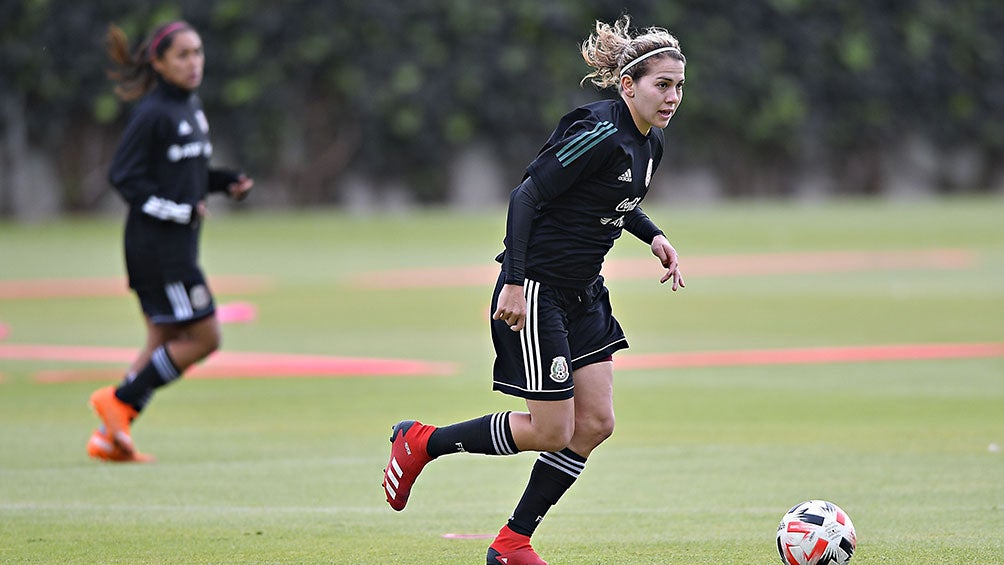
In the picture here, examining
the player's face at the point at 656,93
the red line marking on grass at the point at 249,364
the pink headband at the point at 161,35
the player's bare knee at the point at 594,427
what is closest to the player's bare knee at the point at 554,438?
the player's bare knee at the point at 594,427

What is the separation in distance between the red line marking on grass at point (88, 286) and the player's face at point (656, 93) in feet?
52.3

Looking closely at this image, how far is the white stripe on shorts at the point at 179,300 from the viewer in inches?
331

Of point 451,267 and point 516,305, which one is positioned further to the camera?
point 451,267

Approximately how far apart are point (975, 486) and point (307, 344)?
28.8 ft

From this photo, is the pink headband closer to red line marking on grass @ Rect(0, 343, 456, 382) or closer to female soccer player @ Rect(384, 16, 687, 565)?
female soccer player @ Rect(384, 16, 687, 565)

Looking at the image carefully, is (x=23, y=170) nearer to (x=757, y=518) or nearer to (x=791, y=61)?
(x=791, y=61)

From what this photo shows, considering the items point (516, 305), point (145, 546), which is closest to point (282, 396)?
point (145, 546)

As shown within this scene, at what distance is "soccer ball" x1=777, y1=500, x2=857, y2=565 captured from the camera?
535 cm

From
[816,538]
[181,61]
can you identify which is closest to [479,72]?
[181,61]

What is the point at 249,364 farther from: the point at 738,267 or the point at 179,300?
the point at 738,267

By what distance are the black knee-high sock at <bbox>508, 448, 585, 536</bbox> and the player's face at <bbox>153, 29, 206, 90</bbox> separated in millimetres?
3778

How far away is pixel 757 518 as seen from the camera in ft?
21.4

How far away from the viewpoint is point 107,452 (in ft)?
27.1

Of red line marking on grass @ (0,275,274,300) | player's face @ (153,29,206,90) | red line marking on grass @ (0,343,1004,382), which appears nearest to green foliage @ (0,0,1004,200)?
red line marking on grass @ (0,275,274,300)
